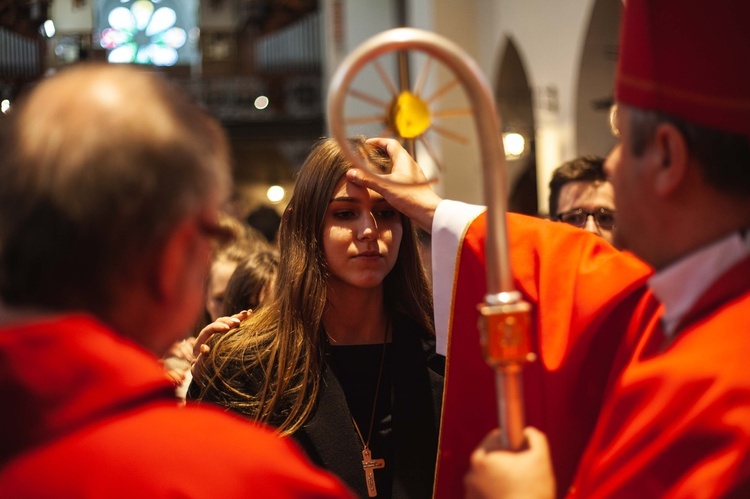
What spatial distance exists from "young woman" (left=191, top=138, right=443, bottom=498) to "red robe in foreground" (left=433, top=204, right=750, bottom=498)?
15.5 inches

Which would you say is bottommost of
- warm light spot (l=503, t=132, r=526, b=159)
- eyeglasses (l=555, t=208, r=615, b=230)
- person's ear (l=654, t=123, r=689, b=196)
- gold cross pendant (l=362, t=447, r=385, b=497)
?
gold cross pendant (l=362, t=447, r=385, b=497)

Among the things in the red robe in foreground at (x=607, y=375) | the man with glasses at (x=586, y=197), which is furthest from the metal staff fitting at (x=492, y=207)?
the man with glasses at (x=586, y=197)

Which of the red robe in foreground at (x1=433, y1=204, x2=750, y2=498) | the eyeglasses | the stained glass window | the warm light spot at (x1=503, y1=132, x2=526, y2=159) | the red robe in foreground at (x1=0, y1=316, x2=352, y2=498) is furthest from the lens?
the stained glass window

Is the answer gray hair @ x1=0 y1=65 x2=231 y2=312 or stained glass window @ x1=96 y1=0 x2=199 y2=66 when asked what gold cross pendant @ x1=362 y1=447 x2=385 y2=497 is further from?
stained glass window @ x1=96 y1=0 x2=199 y2=66

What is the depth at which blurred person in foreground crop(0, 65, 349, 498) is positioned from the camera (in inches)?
46.7

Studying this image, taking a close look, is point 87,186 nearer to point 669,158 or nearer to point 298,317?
point 669,158

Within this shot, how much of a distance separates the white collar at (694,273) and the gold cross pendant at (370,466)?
1.22m

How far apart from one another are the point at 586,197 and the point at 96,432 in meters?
2.97

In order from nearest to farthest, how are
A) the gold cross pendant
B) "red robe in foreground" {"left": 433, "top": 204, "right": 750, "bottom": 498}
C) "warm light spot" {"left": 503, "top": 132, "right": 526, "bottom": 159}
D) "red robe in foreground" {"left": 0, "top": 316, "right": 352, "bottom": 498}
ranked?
"red robe in foreground" {"left": 0, "top": 316, "right": 352, "bottom": 498}
"red robe in foreground" {"left": 433, "top": 204, "right": 750, "bottom": 498}
the gold cross pendant
"warm light spot" {"left": 503, "top": 132, "right": 526, "bottom": 159}

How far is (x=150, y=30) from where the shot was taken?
1944 centimetres

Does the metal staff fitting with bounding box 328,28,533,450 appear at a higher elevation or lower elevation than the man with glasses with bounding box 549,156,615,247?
higher

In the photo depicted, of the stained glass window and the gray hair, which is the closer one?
the gray hair

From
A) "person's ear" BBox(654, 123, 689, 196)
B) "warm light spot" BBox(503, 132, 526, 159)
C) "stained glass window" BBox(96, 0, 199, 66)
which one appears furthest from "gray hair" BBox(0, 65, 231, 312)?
"stained glass window" BBox(96, 0, 199, 66)

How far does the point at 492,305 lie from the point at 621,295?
65 centimetres
